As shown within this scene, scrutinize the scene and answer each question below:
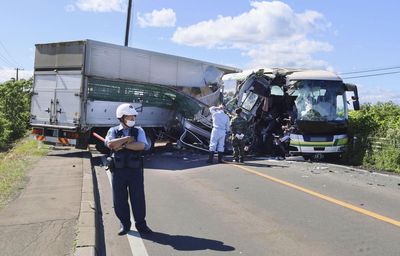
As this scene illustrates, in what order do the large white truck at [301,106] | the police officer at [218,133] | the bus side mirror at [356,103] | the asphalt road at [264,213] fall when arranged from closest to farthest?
the asphalt road at [264,213], the police officer at [218,133], the large white truck at [301,106], the bus side mirror at [356,103]

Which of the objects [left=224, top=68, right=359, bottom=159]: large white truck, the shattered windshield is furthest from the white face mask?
the shattered windshield

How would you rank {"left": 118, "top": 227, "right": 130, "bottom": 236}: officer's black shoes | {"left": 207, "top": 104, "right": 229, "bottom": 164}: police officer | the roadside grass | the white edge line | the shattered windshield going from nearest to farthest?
the white edge line → {"left": 118, "top": 227, "right": 130, "bottom": 236}: officer's black shoes → the roadside grass → {"left": 207, "top": 104, "right": 229, "bottom": 164}: police officer → the shattered windshield

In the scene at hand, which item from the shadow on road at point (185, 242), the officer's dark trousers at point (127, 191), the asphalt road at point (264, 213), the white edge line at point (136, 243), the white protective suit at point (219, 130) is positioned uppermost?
the white protective suit at point (219, 130)

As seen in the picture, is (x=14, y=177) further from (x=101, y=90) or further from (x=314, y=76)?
(x=314, y=76)

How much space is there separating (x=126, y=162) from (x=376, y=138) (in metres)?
9.66

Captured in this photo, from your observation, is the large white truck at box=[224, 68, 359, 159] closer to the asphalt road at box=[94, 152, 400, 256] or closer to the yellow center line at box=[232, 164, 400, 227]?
the asphalt road at box=[94, 152, 400, 256]

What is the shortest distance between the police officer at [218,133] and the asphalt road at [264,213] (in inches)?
75.4

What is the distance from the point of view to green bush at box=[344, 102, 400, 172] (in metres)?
13.5

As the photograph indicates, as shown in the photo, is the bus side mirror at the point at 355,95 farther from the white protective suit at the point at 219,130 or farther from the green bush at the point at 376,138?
the white protective suit at the point at 219,130

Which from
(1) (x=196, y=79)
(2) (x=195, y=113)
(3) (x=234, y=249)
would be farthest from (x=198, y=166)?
(3) (x=234, y=249)

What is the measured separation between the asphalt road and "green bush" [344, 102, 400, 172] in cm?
136

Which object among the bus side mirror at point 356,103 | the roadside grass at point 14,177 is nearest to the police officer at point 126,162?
the roadside grass at point 14,177

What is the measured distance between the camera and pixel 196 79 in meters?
19.0

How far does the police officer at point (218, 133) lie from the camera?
14867 mm
